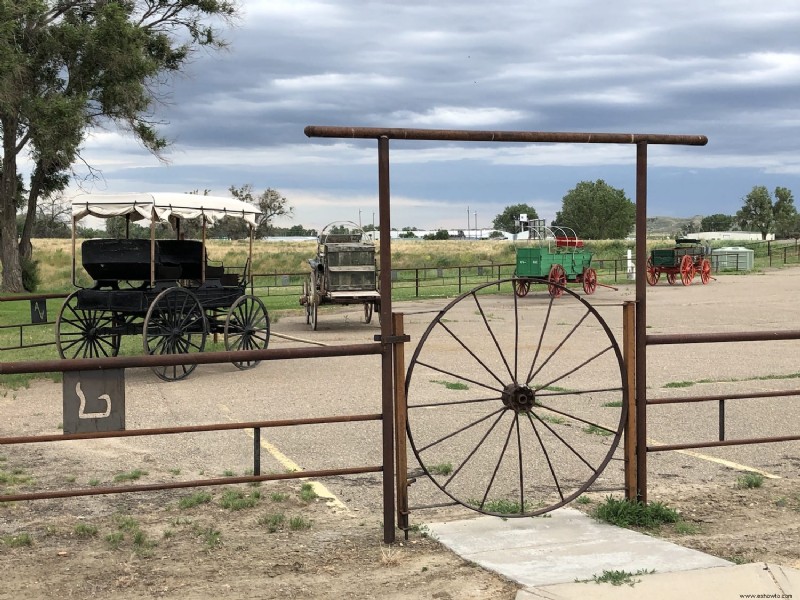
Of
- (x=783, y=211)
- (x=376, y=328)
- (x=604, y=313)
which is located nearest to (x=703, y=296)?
(x=604, y=313)

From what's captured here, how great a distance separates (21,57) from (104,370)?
28.5 metres

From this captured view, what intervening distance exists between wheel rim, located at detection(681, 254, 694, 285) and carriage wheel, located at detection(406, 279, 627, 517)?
1815 centimetres

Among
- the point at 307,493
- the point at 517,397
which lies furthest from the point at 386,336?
the point at 307,493

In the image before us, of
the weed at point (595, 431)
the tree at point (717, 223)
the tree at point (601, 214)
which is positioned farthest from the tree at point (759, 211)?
the weed at point (595, 431)

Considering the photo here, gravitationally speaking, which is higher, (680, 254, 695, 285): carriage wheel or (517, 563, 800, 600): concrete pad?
(680, 254, 695, 285): carriage wheel

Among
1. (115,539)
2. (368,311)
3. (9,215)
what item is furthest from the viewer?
(9,215)

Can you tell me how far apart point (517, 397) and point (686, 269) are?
30.8 metres

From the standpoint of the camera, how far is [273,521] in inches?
221

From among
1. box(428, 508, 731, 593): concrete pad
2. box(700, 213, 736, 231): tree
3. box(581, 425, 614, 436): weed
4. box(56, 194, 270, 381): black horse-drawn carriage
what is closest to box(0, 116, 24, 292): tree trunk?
box(56, 194, 270, 381): black horse-drawn carriage

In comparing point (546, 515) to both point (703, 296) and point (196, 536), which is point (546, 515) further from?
point (703, 296)

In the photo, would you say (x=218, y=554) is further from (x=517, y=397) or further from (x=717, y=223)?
(x=717, y=223)

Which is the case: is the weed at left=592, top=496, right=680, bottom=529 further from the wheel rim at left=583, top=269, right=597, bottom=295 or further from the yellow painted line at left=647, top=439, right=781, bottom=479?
the wheel rim at left=583, top=269, right=597, bottom=295

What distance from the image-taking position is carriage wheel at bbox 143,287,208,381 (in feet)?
41.8

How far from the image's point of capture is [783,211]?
410 feet
